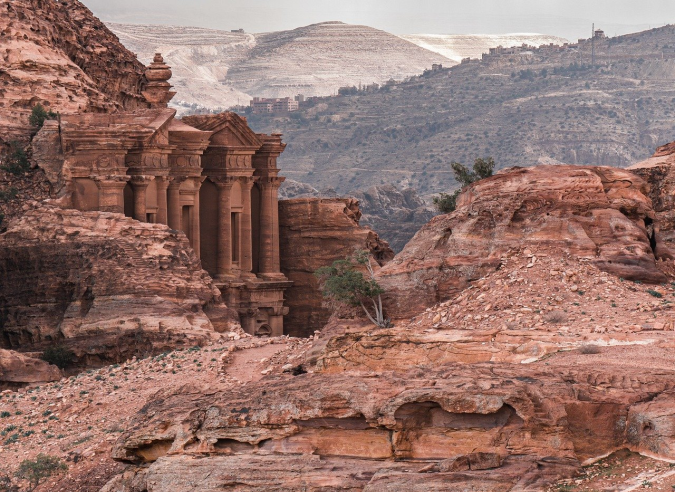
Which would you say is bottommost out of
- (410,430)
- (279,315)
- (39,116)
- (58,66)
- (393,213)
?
(393,213)

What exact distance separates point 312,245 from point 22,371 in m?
24.3

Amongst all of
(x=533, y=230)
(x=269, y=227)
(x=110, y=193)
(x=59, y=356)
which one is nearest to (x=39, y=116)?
(x=110, y=193)

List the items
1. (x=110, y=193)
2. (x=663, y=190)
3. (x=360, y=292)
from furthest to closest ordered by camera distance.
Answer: (x=110, y=193) → (x=663, y=190) → (x=360, y=292)

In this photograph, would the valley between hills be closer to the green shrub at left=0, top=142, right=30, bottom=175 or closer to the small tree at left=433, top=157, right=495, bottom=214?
the green shrub at left=0, top=142, right=30, bottom=175

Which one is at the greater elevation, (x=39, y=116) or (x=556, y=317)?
(x=39, y=116)

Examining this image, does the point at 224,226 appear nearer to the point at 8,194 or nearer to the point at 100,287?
the point at 8,194

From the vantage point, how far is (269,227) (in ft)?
230

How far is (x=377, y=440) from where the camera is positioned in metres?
28.2

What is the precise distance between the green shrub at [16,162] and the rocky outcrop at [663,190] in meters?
19.9

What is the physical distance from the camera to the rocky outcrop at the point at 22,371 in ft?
157

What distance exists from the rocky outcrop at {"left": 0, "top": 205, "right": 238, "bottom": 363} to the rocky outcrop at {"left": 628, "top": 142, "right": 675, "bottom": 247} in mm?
12642

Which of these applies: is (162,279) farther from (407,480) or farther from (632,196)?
(407,480)

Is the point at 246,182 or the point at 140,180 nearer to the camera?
the point at 140,180

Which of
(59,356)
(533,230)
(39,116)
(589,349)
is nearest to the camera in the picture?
(589,349)
